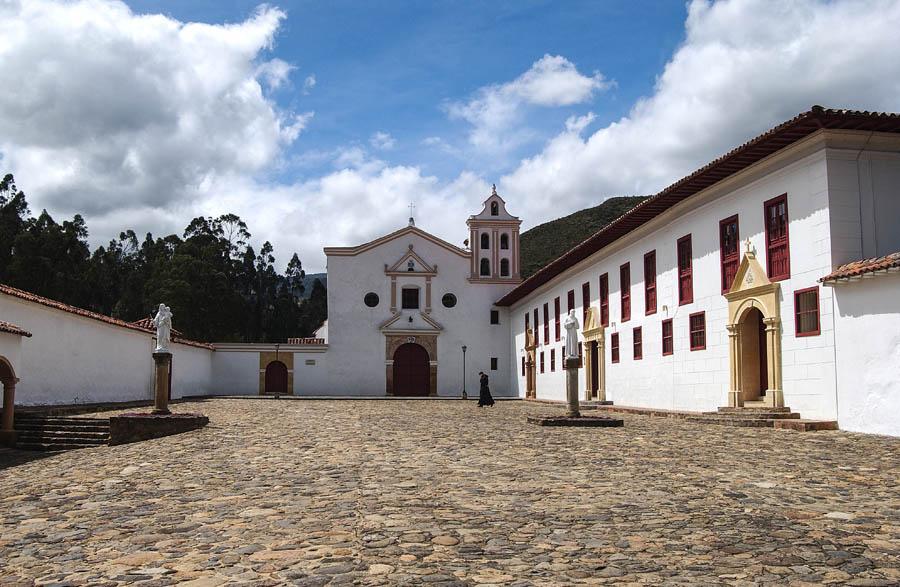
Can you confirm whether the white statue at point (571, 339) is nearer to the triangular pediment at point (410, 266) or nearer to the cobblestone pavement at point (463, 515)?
the cobblestone pavement at point (463, 515)

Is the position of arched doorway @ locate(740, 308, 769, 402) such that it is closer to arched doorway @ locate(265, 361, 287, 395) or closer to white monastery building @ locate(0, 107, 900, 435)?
white monastery building @ locate(0, 107, 900, 435)

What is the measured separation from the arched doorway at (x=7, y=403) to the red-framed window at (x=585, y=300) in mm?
17698

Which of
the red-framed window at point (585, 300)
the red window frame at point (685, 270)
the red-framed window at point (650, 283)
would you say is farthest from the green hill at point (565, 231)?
the red window frame at point (685, 270)

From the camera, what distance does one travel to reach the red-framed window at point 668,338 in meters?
20.0

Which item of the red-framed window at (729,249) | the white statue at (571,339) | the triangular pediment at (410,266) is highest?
the triangular pediment at (410,266)

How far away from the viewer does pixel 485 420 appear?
16938mm

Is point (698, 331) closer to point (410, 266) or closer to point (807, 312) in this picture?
point (807, 312)

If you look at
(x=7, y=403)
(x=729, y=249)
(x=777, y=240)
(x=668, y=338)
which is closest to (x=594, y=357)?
(x=668, y=338)

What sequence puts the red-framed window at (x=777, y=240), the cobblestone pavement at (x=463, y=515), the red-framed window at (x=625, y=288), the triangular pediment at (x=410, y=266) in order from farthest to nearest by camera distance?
the triangular pediment at (x=410, y=266), the red-framed window at (x=625, y=288), the red-framed window at (x=777, y=240), the cobblestone pavement at (x=463, y=515)

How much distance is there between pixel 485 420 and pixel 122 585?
42.6 feet

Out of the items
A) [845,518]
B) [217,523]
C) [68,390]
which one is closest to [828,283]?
[845,518]

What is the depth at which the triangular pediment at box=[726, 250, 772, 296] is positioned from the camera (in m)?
15.4

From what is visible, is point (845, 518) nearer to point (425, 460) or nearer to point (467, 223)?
point (425, 460)

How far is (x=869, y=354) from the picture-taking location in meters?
12.3
